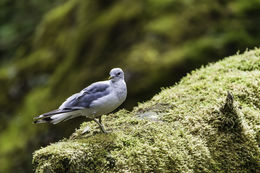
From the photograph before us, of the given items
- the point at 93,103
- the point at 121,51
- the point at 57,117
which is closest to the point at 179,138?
the point at 93,103

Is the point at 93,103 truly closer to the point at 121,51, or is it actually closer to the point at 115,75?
the point at 115,75

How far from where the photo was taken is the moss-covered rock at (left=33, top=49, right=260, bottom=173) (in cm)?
263

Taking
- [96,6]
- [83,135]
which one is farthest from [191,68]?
[83,135]

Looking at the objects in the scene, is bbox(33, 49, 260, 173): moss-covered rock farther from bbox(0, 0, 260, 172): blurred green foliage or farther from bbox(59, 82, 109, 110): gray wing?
bbox(0, 0, 260, 172): blurred green foliage

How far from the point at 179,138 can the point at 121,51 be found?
422cm

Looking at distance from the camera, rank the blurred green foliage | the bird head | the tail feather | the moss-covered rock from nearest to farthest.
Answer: the moss-covered rock, the tail feather, the bird head, the blurred green foliage

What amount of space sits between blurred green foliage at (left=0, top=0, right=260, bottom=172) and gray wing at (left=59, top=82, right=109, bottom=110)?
127 inches

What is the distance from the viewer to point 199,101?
3.84m

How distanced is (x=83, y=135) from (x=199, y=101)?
1.38 meters

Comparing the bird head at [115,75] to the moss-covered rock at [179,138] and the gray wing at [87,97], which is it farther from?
the moss-covered rock at [179,138]

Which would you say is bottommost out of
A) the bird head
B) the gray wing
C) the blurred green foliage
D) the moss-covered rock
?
the moss-covered rock

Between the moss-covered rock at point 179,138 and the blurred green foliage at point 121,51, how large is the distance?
2.20 meters

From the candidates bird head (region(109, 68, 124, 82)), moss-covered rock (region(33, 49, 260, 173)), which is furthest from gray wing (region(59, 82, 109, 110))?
moss-covered rock (region(33, 49, 260, 173))

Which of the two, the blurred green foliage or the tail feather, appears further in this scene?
the blurred green foliage
